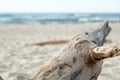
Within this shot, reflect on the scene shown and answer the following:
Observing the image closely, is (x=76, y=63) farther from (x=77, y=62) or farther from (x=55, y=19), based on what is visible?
(x=55, y=19)

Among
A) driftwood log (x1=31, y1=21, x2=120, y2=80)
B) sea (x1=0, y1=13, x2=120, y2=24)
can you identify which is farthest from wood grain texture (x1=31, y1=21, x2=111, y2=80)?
sea (x1=0, y1=13, x2=120, y2=24)

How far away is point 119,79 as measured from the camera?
3104 mm

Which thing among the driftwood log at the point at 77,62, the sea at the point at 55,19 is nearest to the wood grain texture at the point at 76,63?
the driftwood log at the point at 77,62

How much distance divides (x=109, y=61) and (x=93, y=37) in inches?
79.8

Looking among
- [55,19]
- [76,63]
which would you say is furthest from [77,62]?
[55,19]

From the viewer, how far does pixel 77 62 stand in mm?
2188

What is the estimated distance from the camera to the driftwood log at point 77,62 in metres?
2.16

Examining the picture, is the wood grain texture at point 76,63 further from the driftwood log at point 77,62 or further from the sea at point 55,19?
the sea at point 55,19

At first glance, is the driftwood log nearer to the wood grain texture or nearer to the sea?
the wood grain texture

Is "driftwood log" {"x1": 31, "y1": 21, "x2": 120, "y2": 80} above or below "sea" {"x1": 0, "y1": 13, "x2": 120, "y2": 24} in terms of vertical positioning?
above

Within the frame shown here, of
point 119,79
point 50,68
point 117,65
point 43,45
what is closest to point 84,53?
point 50,68

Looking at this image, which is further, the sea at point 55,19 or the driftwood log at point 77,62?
the sea at point 55,19

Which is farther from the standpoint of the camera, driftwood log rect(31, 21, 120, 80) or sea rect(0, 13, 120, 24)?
sea rect(0, 13, 120, 24)

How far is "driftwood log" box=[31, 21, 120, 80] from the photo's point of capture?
2164mm
